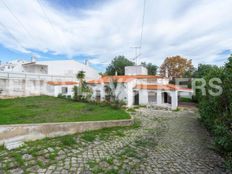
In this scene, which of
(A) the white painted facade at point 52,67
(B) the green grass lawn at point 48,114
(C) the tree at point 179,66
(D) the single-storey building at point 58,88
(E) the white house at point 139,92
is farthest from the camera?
(C) the tree at point 179,66

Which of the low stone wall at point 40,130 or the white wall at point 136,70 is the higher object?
the white wall at point 136,70

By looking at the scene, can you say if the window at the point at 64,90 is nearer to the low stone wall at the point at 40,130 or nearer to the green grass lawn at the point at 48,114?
the green grass lawn at the point at 48,114

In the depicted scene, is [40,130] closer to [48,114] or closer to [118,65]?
[48,114]

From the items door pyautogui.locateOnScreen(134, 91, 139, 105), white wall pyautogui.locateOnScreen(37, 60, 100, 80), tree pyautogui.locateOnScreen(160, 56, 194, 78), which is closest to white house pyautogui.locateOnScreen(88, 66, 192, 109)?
door pyautogui.locateOnScreen(134, 91, 139, 105)

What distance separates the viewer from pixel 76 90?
2291 cm

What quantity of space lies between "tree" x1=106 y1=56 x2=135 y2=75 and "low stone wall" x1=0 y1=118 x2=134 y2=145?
40298 mm

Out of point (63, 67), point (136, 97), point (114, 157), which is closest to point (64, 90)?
point (63, 67)

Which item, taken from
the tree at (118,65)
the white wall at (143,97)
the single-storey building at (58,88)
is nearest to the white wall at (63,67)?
the single-storey building at (58,88)

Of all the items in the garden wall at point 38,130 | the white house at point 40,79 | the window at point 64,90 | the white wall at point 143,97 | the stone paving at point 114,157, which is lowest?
the stone paving at point 114,157

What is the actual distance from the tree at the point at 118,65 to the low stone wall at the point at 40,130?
40.3 meters

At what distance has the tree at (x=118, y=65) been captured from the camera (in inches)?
1967

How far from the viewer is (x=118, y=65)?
50.6 m

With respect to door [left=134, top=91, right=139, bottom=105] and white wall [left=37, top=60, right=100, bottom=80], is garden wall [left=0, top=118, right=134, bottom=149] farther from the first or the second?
white wall [left=37, top=60, right=100, bottom=80]

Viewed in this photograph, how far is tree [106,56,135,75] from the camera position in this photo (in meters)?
50.0
